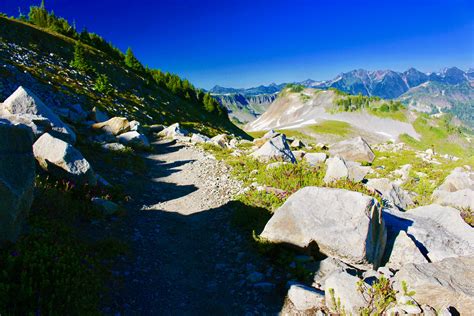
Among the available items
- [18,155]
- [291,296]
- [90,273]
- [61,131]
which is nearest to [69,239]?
[90,273]

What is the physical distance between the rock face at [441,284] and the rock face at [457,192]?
6963 millimetres

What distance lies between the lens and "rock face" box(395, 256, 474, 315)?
5.15 meters

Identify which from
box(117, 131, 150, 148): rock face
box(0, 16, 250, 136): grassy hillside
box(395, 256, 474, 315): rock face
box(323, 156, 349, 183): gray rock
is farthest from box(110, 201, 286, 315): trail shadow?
box(0, 16, 250, 136): grassy hillside

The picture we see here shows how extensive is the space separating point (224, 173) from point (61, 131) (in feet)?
28.7

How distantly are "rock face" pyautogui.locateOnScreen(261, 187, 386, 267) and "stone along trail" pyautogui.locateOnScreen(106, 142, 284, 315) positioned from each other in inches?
46.4

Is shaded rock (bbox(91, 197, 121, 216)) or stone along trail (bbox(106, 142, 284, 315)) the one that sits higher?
shaded rock (bbox(91, 197, 121, 216))

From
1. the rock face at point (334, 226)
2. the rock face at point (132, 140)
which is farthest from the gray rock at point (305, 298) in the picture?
the rock face at point (132, 140)

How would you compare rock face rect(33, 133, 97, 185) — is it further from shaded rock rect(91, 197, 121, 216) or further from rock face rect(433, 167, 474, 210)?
rock face rect(433, 167, 474, 210)

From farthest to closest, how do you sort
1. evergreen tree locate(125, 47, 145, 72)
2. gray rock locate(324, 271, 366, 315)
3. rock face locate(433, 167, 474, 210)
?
evergreen tree locate(125, 47, 145, 72) < rock face locate(433, 167, 474, 210) < gray rock locate(324, 271, 366, 315)

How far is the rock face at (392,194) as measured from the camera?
12573mm

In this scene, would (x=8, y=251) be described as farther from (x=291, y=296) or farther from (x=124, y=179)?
(x=124, y=179)

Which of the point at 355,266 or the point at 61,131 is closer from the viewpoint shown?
the point at 355,266

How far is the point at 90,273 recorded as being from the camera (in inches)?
241

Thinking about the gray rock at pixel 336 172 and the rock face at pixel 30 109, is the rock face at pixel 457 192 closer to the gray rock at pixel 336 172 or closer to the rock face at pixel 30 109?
the gray rock at pixel 336 172
